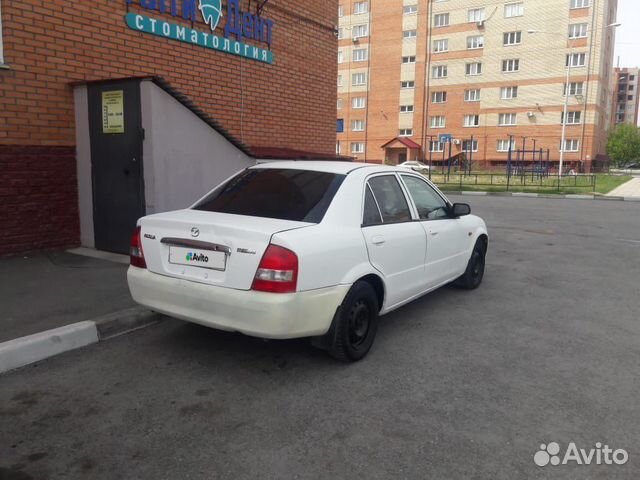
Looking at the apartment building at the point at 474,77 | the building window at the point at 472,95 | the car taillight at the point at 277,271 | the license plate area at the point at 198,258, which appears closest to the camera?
the car taillight at the point at 277,271

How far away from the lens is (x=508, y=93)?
5116 centimetres

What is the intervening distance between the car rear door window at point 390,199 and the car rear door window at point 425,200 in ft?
0.73

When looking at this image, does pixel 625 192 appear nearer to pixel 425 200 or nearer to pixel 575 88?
pixel 425 200

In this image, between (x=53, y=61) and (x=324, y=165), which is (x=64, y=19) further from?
(x=324, y=165)

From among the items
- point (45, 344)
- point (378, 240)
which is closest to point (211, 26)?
point (378, 240)

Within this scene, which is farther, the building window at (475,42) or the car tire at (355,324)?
the building window at (475,42)

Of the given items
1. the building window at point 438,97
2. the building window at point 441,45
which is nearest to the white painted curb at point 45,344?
the building window at point 438,97

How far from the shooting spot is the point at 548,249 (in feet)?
30.1

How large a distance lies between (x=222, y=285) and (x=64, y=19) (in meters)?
5.27

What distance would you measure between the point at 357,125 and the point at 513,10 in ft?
64.3

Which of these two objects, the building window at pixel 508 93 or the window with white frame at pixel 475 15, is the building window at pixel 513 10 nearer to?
the window with white frame at pixel 475 15

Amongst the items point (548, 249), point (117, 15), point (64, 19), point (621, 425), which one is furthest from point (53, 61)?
point (548, 249)

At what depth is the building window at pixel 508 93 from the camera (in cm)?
5075

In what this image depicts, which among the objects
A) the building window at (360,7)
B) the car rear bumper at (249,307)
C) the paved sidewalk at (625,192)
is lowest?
the paved sidewalk at (625,192)
